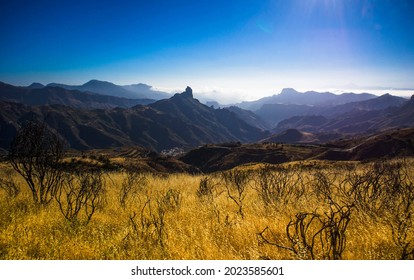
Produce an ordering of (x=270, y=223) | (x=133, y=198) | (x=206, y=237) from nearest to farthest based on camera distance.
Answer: (x=206, y=237) < (x=270, y=223) < (x=133, y=198)

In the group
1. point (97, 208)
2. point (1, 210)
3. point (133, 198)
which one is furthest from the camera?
point (133, 198)

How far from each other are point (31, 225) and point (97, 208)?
1.70m

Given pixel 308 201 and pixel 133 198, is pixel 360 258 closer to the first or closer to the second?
pixel 308 201

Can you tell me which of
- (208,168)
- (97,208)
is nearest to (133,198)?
(97,208)

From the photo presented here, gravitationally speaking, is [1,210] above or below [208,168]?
above
